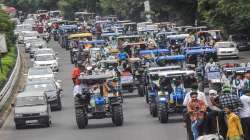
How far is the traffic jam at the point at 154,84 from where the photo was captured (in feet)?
76.7

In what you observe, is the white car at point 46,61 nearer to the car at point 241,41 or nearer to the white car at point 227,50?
the white car at point 227,50

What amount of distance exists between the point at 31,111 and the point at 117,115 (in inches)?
197

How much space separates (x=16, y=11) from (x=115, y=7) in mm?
45768

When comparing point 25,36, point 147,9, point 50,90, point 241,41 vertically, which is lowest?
point 50,90

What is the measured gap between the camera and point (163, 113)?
1361 inches

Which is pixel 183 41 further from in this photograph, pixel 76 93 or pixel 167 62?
pixel 76 93

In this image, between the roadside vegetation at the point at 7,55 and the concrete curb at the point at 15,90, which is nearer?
the concrete curb at the point at 15,90

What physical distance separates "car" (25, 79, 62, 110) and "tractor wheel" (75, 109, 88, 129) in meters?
9.41

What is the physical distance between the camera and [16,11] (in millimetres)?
153000

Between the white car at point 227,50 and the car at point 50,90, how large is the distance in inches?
959

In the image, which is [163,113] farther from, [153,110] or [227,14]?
[227,14]

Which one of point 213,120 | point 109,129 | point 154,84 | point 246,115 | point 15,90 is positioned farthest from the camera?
point 15,90

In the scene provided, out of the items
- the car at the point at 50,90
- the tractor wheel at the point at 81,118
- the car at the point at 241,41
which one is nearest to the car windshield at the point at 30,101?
the tractor wheel at the point at 81,118

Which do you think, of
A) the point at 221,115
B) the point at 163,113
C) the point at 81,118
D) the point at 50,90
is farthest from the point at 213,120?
the point at 50,90
